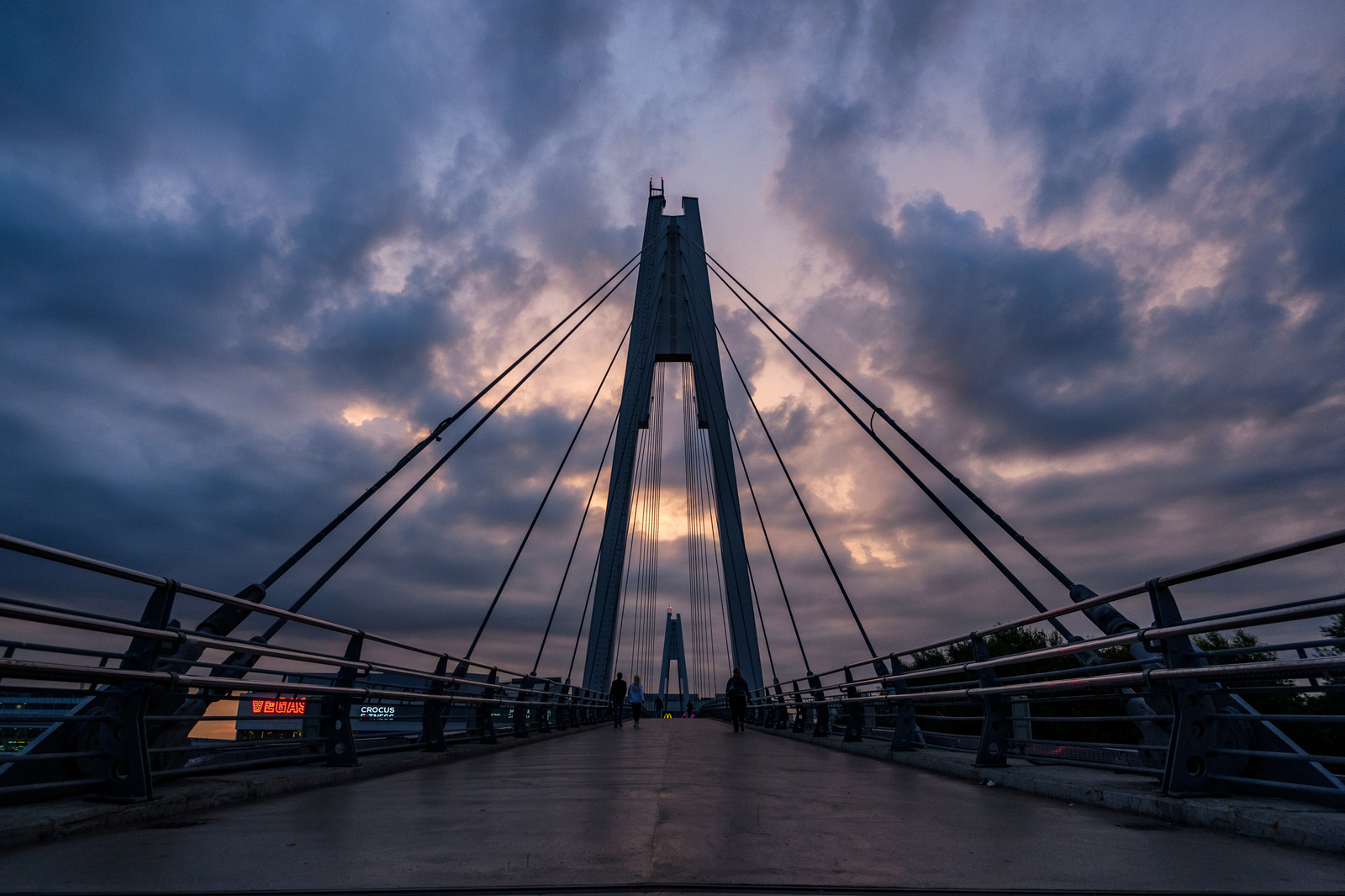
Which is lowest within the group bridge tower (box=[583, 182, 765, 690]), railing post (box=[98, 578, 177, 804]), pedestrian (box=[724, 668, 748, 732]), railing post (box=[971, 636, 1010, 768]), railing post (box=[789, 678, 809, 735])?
railing post (box=[98, 578, 177, 804])

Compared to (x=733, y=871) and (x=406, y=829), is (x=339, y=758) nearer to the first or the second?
(x=406, y=829)

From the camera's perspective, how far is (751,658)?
2019cm

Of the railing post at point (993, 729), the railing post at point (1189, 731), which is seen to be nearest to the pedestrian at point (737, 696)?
the railing post at point (993, 729)

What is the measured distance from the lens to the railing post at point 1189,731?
396 cm

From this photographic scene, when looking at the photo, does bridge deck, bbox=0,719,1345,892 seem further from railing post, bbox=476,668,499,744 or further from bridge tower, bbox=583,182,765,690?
bridge tower, bbox=583,182,765,690

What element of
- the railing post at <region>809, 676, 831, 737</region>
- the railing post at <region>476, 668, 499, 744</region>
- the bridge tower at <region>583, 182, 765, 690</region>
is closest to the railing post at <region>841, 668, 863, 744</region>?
the railing post at <region>809, 676, 831, 737</region>

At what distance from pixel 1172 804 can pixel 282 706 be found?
568 cm

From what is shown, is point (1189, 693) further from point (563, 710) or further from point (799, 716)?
point (563, 710)

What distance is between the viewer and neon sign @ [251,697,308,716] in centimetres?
573

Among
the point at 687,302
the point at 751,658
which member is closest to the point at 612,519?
the point at 751,658

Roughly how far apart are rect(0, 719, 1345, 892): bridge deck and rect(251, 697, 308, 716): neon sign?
3.14 ft

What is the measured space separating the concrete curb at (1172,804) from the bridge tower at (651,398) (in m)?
13.3

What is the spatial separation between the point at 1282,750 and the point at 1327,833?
93cm

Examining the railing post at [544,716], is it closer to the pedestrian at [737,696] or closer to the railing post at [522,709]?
the railing post at [522,709]
